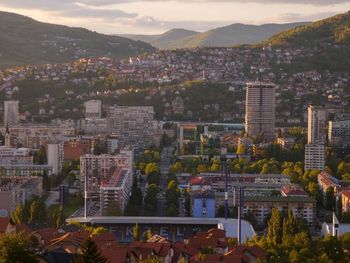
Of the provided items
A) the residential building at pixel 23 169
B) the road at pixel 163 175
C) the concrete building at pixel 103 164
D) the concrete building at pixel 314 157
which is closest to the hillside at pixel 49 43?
the road at pixel 163 175

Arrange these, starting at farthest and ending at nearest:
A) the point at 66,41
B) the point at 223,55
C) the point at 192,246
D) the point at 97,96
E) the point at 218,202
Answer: the point at 66,41 < the point at 223,55 < the point at 97,96 < the point at 218,202 < the point at 192,246

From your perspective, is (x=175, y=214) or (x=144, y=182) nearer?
(x=175, y=214)

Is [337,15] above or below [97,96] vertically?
above

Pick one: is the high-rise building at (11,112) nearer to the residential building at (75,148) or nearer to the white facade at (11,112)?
the white facade at (11,112)

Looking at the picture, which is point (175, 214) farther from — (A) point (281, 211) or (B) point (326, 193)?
(B) point (326, 193)

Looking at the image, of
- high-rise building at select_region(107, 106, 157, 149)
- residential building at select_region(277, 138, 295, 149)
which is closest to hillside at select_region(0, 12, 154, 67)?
high-rise building at select_region(107, 106, 157, 149)

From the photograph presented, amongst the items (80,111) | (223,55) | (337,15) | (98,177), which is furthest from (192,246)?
(337,15)
